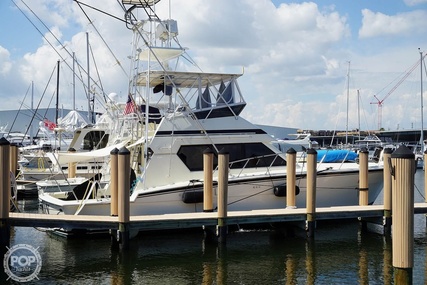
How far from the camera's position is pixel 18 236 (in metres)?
15.6

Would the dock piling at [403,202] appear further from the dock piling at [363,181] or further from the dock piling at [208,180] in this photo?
the dock piling at [363,181]

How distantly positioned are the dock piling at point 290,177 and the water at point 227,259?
1.09m

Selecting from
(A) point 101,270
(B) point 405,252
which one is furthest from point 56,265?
(B) point 405,252

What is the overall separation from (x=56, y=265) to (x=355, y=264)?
7.26 meters

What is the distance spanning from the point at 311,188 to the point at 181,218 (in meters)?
3.69

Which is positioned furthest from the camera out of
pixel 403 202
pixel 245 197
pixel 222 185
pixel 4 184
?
pixel 245 197

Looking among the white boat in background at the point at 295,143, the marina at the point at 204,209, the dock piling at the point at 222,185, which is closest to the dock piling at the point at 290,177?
the marina at the point at 204,209

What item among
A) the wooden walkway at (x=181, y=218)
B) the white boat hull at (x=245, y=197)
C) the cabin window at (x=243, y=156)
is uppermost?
the cabin window at (x=243, y=156)

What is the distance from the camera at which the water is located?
37.3 ft

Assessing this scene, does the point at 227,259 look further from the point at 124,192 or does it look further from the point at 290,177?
the point at 290,177

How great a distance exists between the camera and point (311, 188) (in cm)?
1409

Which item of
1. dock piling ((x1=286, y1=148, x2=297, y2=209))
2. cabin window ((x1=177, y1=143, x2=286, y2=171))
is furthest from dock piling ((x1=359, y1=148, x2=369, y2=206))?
cabin window ((x1=177, y1=143, x2=286, y2=171))

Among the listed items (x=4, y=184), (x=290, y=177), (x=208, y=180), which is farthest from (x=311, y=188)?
(x=4, y=184)

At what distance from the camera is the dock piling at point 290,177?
48.4 feet
